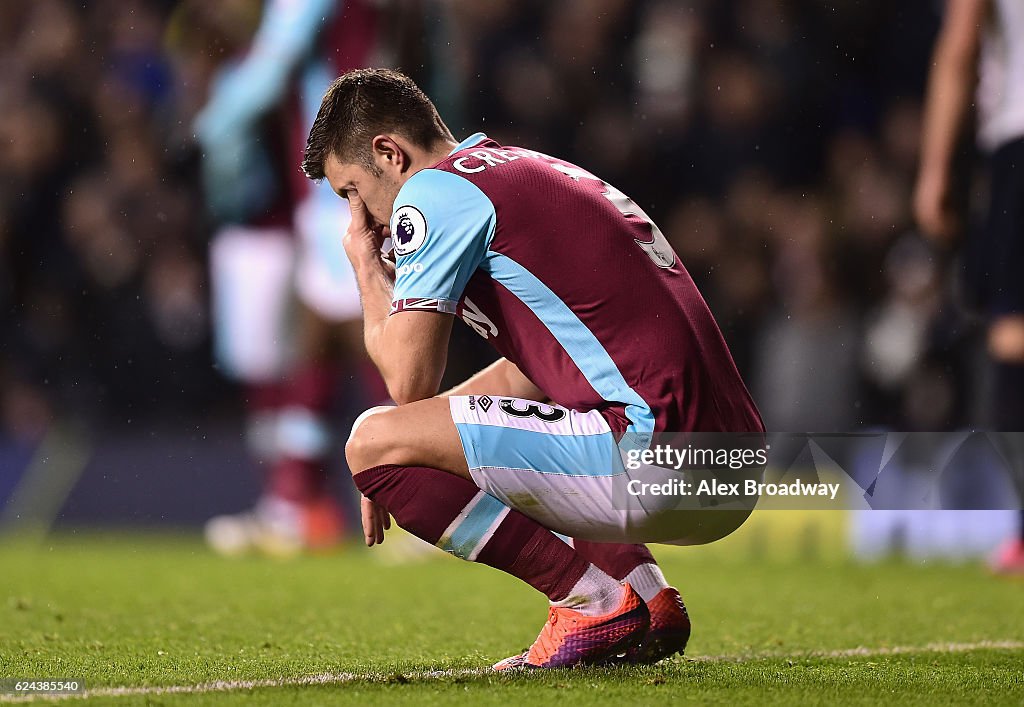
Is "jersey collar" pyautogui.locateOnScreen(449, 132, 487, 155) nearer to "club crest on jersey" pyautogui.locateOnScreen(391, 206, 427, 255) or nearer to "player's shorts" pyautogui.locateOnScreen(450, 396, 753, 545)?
"club crest on jersey" pyautogui.locateOnScreen(391, 206, 427, 255)

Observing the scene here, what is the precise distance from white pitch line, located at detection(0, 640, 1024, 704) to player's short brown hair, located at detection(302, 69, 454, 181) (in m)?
0.99

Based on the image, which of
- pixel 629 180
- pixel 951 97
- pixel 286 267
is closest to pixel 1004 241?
pixel 951 97

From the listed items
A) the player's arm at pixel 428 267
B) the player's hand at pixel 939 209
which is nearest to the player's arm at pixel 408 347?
the player's arm at pixel 428 267

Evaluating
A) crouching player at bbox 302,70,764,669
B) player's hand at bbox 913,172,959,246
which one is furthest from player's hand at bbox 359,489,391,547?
player's hand at bbox 913,172,959,246

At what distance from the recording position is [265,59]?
5.92 m

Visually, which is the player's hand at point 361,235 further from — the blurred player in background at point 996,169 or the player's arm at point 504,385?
the blurred player in background at point 996,169

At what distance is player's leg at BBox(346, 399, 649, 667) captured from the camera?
258 centimetres

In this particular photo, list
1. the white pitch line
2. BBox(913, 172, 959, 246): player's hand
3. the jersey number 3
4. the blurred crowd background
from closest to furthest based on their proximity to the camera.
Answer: the white pitch line < the jersey number 3 < BBox(913, 172, 959, 246): player's hand < the blurred crowd background

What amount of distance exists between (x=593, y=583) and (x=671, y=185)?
4801mm

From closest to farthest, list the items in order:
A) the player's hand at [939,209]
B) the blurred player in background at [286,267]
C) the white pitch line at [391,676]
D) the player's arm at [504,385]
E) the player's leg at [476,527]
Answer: the white pitch line at [391,676] → the player's leg at [476,527] → the player's arm at [504,385] → the player's hand at [939,209] → the blurred player in background at [286,267]

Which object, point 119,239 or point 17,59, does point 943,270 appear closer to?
point 119,239

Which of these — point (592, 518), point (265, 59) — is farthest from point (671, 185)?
point (592, 518)

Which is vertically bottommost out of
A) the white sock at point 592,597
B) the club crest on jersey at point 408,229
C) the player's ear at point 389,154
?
the white sock at point 592,597

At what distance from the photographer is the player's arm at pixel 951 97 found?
4.48 m
